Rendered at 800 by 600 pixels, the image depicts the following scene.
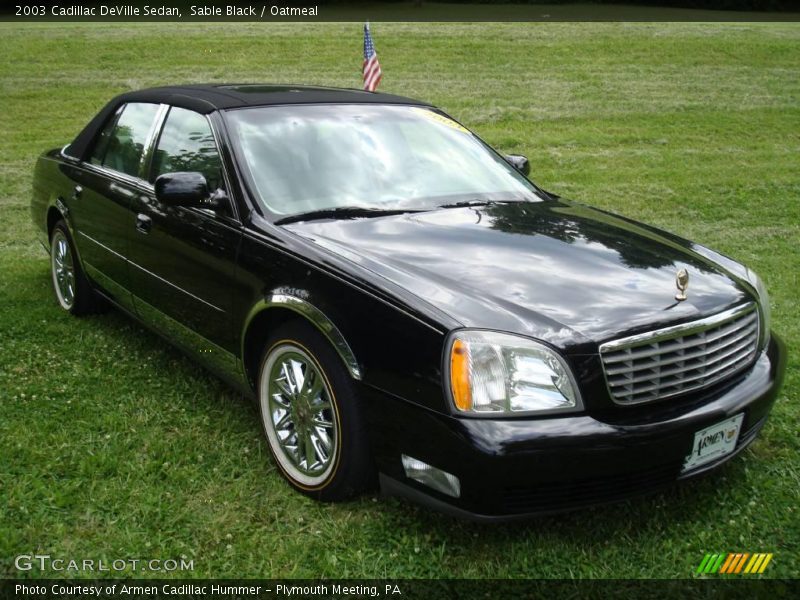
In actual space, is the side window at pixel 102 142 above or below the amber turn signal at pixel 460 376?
above

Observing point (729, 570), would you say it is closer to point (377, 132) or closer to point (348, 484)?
point (348, 484)

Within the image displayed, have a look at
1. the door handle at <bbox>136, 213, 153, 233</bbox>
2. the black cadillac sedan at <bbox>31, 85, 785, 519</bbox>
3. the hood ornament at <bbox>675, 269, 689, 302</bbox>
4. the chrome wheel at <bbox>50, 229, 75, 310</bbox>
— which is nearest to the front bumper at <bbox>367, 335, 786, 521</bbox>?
the black cadillac sedan at <bbox>31, 85, 785, 519</bbox>

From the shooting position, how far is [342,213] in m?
3.44

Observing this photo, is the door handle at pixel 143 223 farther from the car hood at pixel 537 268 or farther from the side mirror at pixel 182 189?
the car hood at pixel 537 268

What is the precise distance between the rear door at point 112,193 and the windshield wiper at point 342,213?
126 centimetres

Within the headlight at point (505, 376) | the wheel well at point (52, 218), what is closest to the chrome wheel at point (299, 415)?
the headlight at point (505, 376)

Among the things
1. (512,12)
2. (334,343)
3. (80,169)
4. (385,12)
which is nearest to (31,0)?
(385,12)

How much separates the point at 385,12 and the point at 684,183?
24802 mm

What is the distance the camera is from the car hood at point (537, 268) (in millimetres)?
2664

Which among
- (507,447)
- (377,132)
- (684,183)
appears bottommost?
(684,183)

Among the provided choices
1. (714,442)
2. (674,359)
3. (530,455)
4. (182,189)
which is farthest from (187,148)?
(714,442)

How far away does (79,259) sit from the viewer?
502cm

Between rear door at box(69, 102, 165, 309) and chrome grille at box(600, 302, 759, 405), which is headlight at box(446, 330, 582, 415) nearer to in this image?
chrome grille at box(600, 302, 759, 405)

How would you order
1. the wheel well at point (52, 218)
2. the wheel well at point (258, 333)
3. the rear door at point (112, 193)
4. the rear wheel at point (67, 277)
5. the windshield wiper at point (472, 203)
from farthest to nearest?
the wheel well at point (52, 218) → the rear wheel at point (67, 277) → the rear door at point (112, 193) → the windshield wiper at point (472, 203) → the wheel well at point (258, 333)
